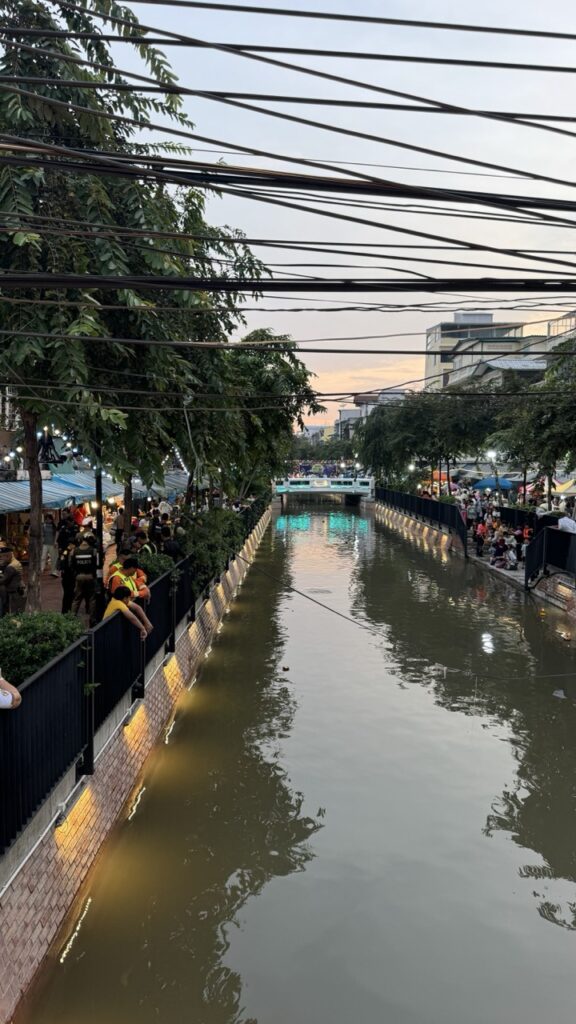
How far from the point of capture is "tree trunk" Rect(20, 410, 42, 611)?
38.3 ft

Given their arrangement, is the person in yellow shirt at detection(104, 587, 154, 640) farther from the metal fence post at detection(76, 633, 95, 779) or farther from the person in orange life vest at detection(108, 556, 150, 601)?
the metal fence post at detection(76, 633, 95, 779)

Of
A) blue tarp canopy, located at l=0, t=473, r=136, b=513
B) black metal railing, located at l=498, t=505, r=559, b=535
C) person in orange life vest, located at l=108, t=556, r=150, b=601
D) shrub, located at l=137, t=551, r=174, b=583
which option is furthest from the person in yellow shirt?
black metal railing, located at l=498, t=505, r=559, b=535

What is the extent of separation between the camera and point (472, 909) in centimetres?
738

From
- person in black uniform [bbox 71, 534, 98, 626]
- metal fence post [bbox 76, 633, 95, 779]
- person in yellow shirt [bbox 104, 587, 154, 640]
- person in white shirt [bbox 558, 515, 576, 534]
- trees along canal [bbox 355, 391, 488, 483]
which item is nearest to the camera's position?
metal fence post [bbox 76, 633, 95, 779]

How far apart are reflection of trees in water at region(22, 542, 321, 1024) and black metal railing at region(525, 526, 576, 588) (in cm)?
1092

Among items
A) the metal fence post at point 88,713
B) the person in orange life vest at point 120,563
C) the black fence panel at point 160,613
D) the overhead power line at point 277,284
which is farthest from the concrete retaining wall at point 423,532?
the overhead power line at point 277,284

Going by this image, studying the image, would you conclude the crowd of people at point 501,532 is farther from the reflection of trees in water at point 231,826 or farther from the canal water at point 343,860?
the reflection of trees in water at point 231,826

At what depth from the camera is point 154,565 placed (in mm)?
14078

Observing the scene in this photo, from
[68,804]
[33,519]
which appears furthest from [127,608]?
[68,804]

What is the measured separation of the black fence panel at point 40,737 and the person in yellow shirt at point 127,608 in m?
1.92

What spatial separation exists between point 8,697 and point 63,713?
1565mm

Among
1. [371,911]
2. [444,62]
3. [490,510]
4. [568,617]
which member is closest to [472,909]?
[371,911]

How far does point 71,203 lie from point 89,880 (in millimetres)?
8010

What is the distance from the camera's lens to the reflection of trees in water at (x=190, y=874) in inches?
240
